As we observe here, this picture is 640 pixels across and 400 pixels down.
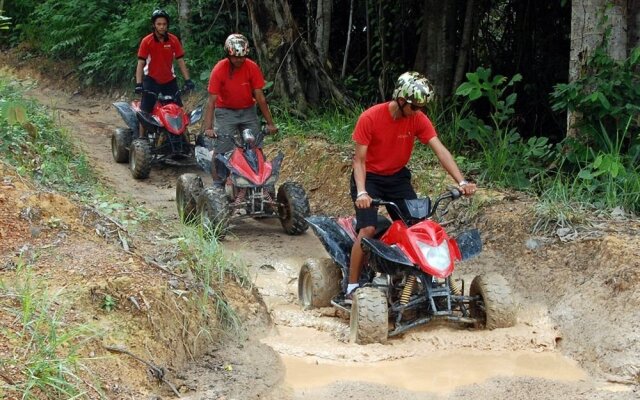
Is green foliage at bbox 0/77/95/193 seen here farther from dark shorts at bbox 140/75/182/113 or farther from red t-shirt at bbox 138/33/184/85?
red t-shirt at bbox 138/33/184/85

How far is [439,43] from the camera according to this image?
11844 millimetres

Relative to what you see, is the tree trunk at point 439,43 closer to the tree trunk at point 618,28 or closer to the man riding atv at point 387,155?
the tree trunk at point 618,28

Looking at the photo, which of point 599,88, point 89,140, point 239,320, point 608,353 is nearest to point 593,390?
point 608,353

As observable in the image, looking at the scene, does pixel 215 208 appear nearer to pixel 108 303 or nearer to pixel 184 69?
pixel 108 303

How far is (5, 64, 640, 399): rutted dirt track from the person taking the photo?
500cm

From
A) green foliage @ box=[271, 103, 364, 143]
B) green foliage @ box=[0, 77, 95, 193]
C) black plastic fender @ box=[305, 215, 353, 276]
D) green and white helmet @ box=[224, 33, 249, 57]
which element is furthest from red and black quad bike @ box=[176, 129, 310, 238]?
green foliage @ box=[271, 103, 364, 143]

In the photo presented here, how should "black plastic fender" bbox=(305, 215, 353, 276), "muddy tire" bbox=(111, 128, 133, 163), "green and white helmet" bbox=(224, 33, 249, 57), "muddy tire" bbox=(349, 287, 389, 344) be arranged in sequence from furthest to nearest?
"muddy tire" bbox=(111, 128, 133, 163), "green and white helmet" bbox=(224, 33, 249, 57), "black plastic fender" bbox=(305, 215, 353, 276), "muddy tire" bbox=(349, 287, 389, 344)

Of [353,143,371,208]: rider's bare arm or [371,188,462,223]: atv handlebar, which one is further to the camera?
[353,143,371,208]: rider's bare arm

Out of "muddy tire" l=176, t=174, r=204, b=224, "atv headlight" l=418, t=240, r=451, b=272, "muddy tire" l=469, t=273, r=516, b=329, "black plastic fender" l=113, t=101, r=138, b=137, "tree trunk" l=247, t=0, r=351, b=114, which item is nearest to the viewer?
"atv headlight" l=418, t=240, r=451, b=272

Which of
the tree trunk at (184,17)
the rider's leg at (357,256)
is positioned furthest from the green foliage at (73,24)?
the rider's leg at (357,256)

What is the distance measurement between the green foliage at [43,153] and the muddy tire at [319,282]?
254cm

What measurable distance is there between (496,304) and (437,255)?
22.3 inches

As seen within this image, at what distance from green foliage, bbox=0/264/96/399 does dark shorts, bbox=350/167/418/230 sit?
7.80 feet

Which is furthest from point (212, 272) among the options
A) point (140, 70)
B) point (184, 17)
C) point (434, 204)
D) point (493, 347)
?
point (184, 17)
